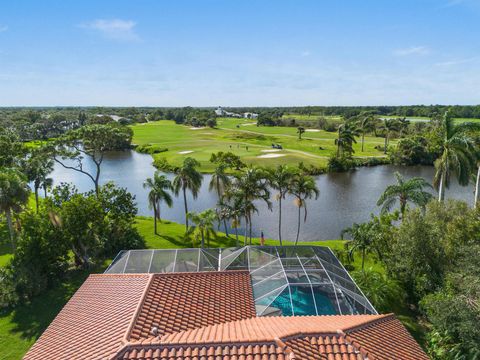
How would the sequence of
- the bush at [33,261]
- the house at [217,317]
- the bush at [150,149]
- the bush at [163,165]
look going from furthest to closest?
the bush at [150,149] < the bush at [163,165] < the bush at [33,261] < the house at [217,317]

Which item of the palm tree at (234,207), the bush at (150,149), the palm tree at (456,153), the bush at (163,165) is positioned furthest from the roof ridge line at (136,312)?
the bush at (150,149)

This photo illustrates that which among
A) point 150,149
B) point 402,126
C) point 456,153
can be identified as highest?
point 402,126

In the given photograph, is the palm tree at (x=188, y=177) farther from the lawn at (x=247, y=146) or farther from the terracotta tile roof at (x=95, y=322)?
the lawn at (x=247, y=146)

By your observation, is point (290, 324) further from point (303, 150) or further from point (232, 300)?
point (303, 150)

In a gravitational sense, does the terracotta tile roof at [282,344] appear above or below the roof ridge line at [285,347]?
below

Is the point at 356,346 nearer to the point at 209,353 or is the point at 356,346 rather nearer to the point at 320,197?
the point at 209,353

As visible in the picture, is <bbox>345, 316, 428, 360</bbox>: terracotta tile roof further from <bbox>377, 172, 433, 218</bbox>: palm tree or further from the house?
<bbox>377, 172, 433, 218</bbox>: palm tree

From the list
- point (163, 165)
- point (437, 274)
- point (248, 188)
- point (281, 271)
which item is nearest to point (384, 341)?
point (281, 271)

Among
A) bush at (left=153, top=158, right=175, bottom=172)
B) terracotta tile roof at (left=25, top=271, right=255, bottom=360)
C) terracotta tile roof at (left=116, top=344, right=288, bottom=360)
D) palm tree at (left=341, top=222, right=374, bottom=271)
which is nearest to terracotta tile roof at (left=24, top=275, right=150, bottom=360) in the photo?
terracotta tile roof at (left=25, top=271, right=255, bottom=360)
